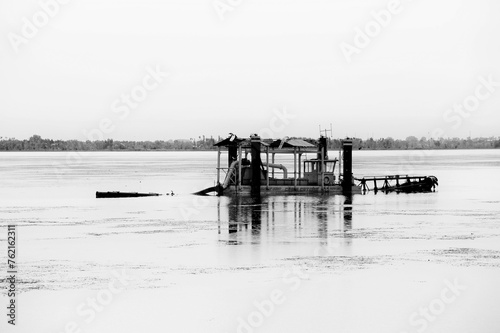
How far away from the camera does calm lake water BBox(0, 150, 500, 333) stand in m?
17.5

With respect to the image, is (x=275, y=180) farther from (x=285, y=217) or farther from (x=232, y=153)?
(x=285, y=217)

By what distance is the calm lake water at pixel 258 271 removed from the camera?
17.5m

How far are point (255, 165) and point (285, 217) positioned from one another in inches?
540

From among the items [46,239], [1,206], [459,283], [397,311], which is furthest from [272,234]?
[1,206]

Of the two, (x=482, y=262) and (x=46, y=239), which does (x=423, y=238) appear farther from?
(x=46, y=239)

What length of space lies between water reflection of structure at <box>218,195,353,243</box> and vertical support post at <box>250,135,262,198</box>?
33.2 inches

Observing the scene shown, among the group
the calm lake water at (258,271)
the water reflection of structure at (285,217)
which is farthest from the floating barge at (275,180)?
the calm lake water at (258,271)

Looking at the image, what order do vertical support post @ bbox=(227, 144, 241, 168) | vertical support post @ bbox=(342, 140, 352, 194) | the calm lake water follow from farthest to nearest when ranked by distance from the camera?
vertical support post @ bbox=(227, 144, 241, 168), vertical support post @ bbox=(342, 140, 352, 194), the calm lake water

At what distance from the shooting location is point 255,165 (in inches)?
2026

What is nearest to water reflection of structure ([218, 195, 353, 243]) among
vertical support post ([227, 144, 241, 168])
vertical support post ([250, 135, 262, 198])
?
vertical support post ([250, 135, 262, 198])

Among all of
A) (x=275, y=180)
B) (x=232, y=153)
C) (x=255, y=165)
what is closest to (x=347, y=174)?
(x=275, y=180)

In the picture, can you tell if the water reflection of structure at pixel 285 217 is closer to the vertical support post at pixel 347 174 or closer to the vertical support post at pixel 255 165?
the vertical support post at pixel 255 165

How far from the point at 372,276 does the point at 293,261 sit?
3.06m

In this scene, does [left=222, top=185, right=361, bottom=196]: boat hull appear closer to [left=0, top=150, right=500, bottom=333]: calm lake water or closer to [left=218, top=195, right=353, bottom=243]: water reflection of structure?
[left=218, top=195, right=353, bottom=243]: water reflection of structure
